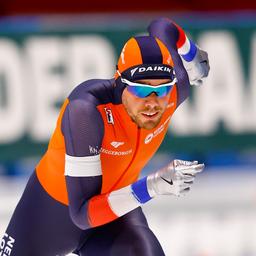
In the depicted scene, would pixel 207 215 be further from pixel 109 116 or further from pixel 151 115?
pixel 151 115

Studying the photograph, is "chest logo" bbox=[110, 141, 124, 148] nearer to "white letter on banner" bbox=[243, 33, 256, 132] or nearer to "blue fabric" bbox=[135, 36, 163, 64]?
"blue fabric" bbox=[135, 36, 163, 64]

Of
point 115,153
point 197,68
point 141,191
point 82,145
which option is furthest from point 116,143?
point 197,68

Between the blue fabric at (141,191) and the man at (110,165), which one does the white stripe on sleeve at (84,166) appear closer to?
the man at (110,165)

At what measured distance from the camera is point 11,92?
733 centimetres

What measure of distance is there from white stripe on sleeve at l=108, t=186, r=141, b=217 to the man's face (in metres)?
0.28

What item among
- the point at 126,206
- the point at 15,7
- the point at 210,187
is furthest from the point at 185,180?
the point at 15,7

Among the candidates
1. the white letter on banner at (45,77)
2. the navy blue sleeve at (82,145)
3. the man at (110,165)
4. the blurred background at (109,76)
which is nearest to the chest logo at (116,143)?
the man at (110,165)

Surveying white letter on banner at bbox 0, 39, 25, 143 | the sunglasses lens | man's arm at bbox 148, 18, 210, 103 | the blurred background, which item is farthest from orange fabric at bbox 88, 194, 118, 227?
white letter on banner at bbox 0, 39, 25, 143

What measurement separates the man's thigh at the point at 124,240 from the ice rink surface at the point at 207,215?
4.55ft

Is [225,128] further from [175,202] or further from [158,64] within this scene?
[158,64]

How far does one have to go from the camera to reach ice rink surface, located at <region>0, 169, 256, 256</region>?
5.14 metres

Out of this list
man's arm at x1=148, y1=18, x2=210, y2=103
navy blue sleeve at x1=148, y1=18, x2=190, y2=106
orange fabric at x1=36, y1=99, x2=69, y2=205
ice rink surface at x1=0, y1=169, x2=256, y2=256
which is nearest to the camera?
orange fabric at x1=36, y1=99, x2=69, y2=205

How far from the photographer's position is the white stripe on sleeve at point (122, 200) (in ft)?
10.5

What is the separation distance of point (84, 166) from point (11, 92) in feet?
13.9
